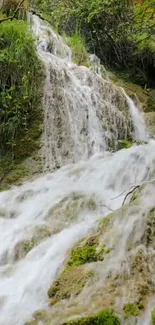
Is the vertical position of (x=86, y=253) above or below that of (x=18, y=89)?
below

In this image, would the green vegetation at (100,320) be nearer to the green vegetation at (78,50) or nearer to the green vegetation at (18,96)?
the green vegetation at (18,96)

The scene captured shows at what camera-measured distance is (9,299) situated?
2.88m

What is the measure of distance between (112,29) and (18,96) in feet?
15.8

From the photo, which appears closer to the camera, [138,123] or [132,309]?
[132,309]

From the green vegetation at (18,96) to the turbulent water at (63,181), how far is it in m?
0.21

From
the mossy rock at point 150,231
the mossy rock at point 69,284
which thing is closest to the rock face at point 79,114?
the mossy rock at point 150,231

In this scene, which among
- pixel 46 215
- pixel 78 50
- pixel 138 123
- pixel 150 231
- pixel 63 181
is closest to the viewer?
pixel 150 231

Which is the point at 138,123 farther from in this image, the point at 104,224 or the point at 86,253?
the point at 86,253

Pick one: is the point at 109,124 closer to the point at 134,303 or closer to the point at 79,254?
the point at 79,254

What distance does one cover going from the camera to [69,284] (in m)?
2.80

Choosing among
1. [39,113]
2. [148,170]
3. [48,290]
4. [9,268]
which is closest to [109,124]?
[39,113]

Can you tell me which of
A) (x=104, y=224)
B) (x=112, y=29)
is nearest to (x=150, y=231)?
(x=104, y=224)

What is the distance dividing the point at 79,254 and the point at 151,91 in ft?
25.4

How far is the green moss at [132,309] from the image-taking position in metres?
2.37
